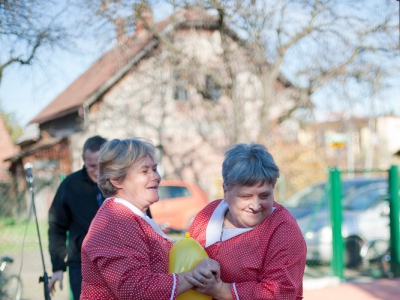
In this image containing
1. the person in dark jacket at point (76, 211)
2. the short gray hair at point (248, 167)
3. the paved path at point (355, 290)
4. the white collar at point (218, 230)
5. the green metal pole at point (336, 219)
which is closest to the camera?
the short gray hair at point (248, 167)

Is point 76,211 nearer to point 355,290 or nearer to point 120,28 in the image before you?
point 355,290

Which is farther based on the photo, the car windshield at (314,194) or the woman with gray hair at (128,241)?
the car windshield at (314,194)

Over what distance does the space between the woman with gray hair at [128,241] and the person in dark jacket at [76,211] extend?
1.76 meters

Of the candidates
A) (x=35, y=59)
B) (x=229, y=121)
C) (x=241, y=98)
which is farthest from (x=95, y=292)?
(x=229, y=121)

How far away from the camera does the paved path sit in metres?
7.39

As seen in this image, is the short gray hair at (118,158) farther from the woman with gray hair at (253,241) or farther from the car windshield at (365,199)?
the car windshield at (365,199)

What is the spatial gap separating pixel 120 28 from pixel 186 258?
30.3ft

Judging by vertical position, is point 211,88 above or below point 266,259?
above

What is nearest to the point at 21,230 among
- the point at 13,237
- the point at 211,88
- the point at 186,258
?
the point at 13,237

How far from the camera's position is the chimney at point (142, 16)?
11.0 m

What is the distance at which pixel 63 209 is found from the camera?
4.30 m

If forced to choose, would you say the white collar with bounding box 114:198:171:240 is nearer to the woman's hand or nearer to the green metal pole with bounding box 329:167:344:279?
the woman's hand

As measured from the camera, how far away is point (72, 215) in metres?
4.28

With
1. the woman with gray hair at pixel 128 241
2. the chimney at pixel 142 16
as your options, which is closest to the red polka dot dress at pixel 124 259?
the woman with gray hair at pixel 128 241
